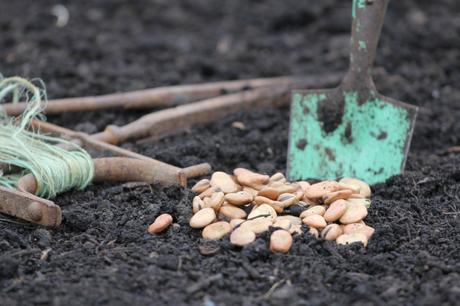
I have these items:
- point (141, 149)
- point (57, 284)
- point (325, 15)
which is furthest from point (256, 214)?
point (325, 15)

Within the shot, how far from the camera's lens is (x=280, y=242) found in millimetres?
2963

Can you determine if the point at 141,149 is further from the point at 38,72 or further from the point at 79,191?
the point at 38,72

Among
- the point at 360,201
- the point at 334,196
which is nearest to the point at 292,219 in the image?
the point at 334,196

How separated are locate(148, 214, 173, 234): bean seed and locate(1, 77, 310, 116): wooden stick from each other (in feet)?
4.21

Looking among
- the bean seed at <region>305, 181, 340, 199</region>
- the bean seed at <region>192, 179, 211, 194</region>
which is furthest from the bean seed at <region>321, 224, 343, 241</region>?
the bean seed at <region>192, 179, 211, 194</region>

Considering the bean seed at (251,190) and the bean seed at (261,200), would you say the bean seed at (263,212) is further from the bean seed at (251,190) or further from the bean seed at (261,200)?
the bean seed at (251,190)

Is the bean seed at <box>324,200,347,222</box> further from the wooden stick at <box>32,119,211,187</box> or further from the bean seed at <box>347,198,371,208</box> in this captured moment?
the wooden stick at <box>32,119,211,187</box>

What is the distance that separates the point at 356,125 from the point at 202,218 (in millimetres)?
1245

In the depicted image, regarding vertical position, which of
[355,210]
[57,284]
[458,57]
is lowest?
[57,284]

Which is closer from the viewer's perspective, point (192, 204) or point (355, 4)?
point (192, 204)

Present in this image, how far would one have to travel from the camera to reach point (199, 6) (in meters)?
6.93

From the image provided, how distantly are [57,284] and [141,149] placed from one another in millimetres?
1435

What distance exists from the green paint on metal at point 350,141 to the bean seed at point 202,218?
857 mm

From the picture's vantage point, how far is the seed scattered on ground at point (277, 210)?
3075 mm
